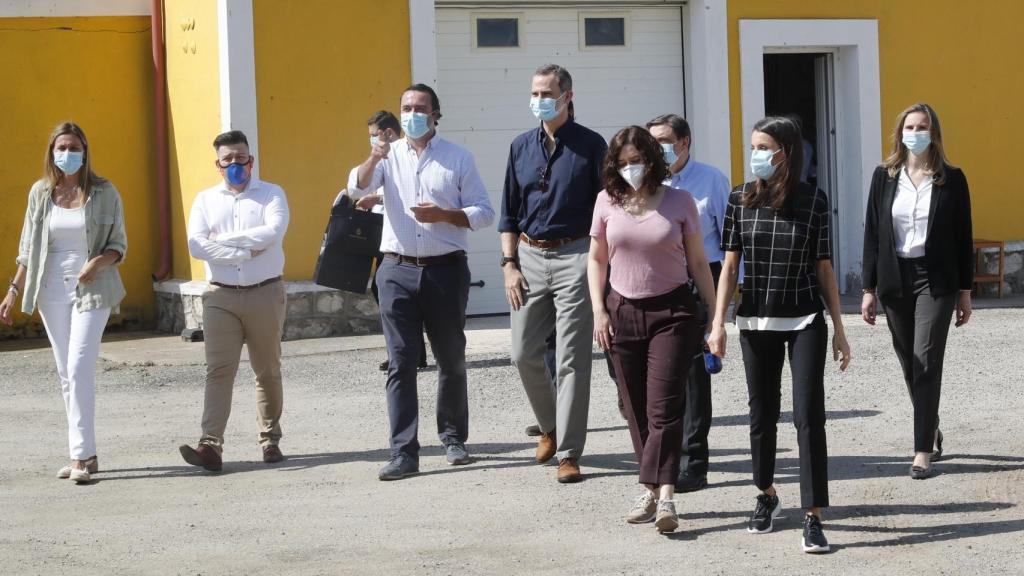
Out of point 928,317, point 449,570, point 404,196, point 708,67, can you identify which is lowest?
point 449,570

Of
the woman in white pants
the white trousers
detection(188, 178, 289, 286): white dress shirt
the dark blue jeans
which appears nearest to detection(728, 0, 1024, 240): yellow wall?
the dark blue jeans

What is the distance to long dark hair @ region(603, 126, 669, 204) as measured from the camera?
21.0 feet

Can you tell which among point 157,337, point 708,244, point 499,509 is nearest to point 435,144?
point 708,244

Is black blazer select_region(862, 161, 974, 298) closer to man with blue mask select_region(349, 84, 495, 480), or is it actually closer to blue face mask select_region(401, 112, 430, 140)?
man with blue mask select_region(349, 84, 495, 480)

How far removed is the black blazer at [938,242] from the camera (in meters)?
7.18

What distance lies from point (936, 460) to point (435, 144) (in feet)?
10.0

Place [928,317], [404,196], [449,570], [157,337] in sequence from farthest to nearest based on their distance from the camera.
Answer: [157,337], [404,196], [928,317], [449,570]

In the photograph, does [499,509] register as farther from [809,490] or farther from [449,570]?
[809,490]

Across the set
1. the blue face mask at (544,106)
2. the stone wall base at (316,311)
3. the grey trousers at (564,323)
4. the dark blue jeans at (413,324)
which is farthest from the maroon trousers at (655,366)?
the stone wall base at (316,311)

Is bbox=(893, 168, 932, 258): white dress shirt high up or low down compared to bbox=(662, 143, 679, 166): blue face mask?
down

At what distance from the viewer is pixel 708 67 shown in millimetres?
14297

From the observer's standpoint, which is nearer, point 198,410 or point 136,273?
point 198,410

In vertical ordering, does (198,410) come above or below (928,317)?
below

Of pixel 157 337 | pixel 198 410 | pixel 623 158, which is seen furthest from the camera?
pixel 157 337
